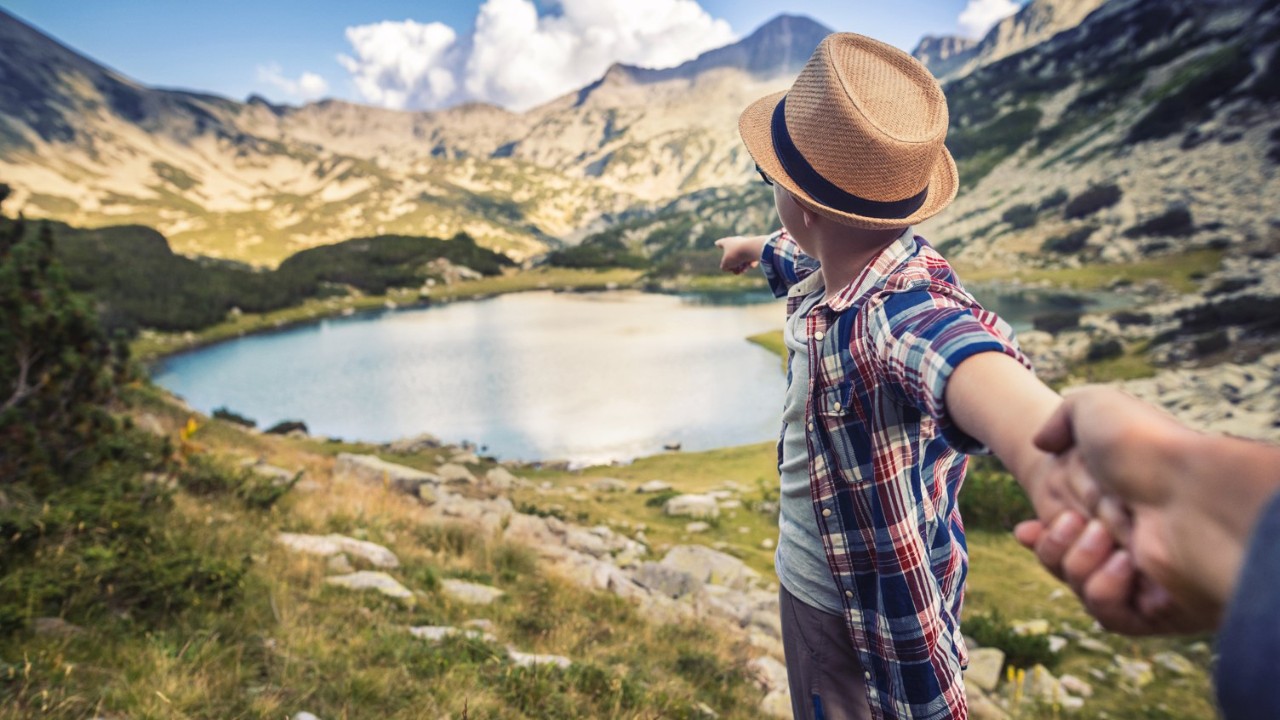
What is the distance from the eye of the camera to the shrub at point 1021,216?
78125 mm

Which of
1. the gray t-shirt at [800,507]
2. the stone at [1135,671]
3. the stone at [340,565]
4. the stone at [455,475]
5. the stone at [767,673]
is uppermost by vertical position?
the gray t-shirt at [800,507]

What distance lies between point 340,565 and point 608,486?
1320 centimetres

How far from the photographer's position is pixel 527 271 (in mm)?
154250

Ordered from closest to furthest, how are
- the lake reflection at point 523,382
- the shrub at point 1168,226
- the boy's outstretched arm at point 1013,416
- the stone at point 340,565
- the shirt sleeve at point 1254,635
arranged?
1. the shirt sleeve at point 1254,635
2. the boy's outstretched arm at point 1013,416
3. the stone at point 340,565
4. the lake reflection at point 523,382
5. the shrub at point 1168,226

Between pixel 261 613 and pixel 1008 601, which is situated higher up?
pixel 261 613

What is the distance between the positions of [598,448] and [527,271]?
132 m

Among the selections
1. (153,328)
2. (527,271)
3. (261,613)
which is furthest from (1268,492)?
(527,271)

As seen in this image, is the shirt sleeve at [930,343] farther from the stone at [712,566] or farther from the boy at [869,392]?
the stone at [712,566]

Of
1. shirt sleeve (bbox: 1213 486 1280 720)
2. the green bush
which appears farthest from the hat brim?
the green bush

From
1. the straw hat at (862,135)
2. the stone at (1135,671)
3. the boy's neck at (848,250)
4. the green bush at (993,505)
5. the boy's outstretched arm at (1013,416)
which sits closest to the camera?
the boy's outstretched arm at (1013,416)

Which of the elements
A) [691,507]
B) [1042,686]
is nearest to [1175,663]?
[1042,686]

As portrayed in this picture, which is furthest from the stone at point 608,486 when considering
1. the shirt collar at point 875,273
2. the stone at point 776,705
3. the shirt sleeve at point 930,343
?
the shirt sleeve at point 930,343

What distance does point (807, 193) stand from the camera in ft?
6.38

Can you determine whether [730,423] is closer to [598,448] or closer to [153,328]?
[598,448]
